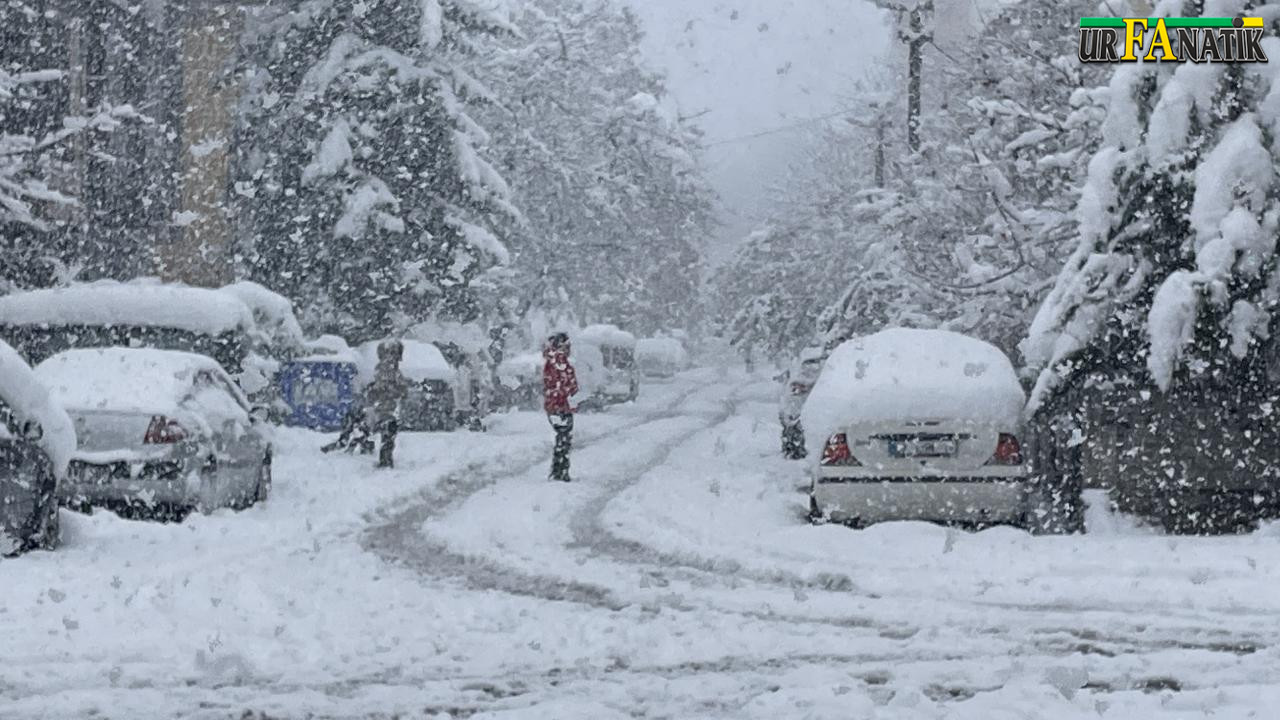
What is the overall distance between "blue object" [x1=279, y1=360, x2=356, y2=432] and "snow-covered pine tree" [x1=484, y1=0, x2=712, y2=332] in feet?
49.1

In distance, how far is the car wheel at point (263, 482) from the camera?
15.0 meters

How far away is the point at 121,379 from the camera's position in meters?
13.2

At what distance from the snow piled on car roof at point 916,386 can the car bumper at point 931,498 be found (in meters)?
0.46

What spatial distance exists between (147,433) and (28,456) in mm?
1800

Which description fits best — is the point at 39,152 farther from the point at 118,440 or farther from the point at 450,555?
the point at 450,555

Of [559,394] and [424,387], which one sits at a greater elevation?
[559,394]

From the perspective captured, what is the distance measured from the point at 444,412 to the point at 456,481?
34.7 ft

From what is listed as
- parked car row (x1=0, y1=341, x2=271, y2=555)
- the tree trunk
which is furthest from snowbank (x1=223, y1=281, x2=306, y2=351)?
the tree trunk

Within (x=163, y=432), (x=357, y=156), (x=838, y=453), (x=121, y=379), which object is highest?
(x=357, y=156)

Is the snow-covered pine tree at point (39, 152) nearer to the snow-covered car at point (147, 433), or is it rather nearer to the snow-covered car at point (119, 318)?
the snow-covered car at point (119, 318)

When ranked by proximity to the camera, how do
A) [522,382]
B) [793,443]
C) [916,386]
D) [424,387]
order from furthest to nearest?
[522,382], [424,387], [793,443], [916,386]

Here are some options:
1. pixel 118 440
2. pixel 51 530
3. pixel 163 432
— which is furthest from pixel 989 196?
pixel 51 530

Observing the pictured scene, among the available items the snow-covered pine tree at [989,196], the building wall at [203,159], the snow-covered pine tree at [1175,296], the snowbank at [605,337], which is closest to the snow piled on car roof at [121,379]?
the snow-covered pine tree at [1175,296]

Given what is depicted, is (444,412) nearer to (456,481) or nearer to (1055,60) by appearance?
(456,481)
